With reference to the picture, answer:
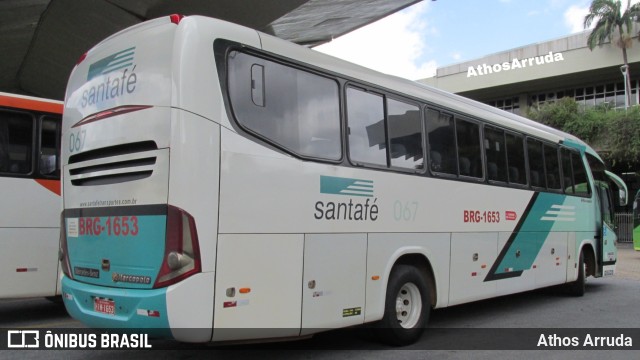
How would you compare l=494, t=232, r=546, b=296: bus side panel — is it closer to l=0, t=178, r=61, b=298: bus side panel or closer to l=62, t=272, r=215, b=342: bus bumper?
l=62, t=272, r=215, b=342: bus bumper

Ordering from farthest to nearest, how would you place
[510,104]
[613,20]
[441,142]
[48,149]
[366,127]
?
[510,104] → [613,20] → [48,149] → [441,142] → [366,127]

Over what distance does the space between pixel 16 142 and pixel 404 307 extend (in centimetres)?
620

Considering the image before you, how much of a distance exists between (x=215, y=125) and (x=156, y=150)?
0.57 meters

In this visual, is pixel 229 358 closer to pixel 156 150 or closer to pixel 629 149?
pixel 156 150

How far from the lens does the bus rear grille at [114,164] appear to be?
4922 mm

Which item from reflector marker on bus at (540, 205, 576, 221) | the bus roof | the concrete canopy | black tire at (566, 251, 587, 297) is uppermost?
the concrete canopy

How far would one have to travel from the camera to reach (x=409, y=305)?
700cm

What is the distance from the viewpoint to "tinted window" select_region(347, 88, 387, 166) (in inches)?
249

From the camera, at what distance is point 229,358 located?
20.1ft

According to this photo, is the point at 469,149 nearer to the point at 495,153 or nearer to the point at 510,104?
the point at 495,153

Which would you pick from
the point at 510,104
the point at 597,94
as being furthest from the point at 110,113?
the point at 510,104

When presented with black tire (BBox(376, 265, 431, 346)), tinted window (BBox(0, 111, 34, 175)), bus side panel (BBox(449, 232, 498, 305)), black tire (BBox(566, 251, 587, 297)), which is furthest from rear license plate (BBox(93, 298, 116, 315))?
black tire (BBox(566, 251, 587, 297))

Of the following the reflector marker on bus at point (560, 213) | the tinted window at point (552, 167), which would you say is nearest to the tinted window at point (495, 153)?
the reflector marker on bus at point (560, 213)

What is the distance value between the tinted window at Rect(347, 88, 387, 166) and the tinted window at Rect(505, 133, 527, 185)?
11.4 ft
